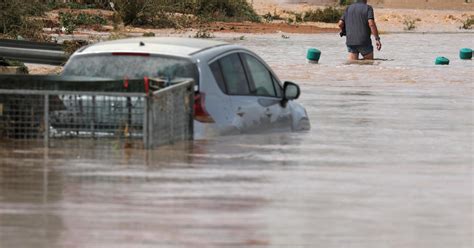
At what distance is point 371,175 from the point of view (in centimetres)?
1533

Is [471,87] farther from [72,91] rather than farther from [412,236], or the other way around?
[412,236]

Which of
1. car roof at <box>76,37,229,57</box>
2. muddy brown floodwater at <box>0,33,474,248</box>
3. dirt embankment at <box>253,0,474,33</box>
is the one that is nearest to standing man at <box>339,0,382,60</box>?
muddy brown floodwater at <box>0,33,474,248</box>

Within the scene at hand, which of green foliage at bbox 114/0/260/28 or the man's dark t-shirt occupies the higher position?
the man's dark t-shirt

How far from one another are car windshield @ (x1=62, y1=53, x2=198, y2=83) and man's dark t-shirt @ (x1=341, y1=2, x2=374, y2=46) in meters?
15.6

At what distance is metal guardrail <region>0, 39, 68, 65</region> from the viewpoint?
26.7 meters

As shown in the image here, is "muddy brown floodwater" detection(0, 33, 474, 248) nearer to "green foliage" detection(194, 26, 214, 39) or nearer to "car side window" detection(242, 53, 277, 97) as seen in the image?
"car side window" detection(242, 53, 277, 97)

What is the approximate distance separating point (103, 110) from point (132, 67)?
0.65 m

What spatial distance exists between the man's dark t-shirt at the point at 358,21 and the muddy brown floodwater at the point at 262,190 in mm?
8288

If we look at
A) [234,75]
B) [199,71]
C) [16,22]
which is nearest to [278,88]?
[234,75]

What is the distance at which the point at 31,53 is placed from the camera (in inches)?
1052

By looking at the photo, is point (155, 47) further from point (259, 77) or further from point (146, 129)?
point (259, 77)

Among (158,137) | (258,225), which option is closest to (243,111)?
(158,137)

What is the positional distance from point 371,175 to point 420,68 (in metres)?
22.4

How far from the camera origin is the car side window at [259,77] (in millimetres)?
17344
